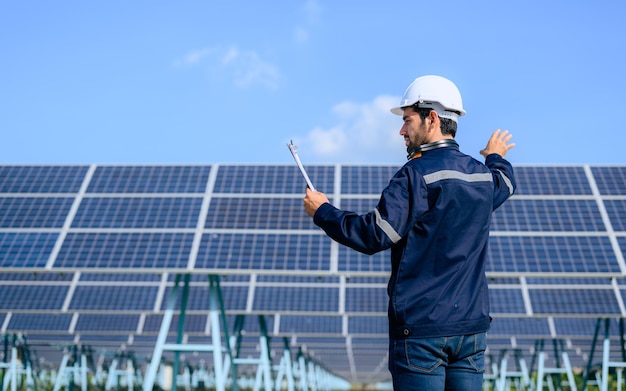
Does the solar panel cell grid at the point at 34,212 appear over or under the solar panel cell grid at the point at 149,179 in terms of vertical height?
under

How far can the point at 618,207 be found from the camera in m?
15.3

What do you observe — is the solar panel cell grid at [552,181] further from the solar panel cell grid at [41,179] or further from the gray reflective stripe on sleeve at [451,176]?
the gray reflective stripe on sleeve at [451,176]

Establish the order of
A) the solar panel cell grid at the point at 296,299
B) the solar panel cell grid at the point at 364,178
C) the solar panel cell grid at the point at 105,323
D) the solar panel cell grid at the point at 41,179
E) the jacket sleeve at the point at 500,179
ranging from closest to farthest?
1. the jacket sleeve at the point at 500,179
2. the solar panel cell grid at the point at 41,179
3. the solar panel cell grid at the point at 364,178
4. the solar panel cell grid at the point at 296,299
5. the solar panel cell grid at the point at 105,323

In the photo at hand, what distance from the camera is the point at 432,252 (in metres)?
4.21

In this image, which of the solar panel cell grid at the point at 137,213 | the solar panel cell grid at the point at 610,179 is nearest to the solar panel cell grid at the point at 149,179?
the solar panel cell grid at the point at 137,213

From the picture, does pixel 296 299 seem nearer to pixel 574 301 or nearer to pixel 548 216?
pixel 574 301

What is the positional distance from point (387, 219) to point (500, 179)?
0.99 m

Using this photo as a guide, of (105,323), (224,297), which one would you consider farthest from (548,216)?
(105,323)

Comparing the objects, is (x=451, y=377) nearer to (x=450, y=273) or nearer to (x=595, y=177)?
(x=450, y=273)

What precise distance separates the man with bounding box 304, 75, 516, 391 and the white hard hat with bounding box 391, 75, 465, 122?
0.06 ft

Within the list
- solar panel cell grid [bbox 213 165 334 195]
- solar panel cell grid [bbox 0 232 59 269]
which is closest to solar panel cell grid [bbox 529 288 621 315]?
solar panel cell grid [bbox 213 165 334 195]

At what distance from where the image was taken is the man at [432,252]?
408 centimetres

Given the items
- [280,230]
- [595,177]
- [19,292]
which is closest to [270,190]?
[280,230]

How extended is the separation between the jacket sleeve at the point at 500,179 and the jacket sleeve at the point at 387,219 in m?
0.67
